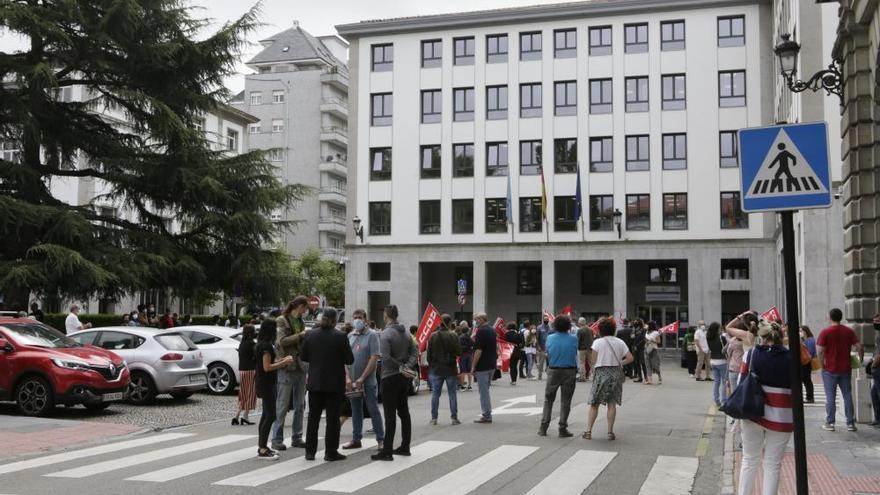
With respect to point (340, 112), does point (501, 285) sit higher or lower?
lower

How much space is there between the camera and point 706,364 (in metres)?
28.7

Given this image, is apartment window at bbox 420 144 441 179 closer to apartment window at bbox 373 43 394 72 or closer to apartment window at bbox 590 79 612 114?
apartment window at bbox 373 43 394 72

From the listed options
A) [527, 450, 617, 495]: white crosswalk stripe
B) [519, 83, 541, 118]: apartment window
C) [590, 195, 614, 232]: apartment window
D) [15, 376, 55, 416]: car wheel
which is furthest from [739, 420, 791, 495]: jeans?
[519, 83, 541, 118]: apartment window

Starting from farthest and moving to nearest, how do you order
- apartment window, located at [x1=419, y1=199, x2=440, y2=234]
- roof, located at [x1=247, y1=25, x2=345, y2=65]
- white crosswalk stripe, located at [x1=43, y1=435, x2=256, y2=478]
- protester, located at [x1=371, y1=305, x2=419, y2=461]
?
roof, located at [x1=247, y1=25, x2=345, y2=65] → apartment window, located at [x1=419, y1=199, x2=440, y2=234] → protester, located at [x1=371, y1=305, x2=419, y2=461] → white crosswalk stripe, located at [x1=43, y1=435, x2=256, y2=478]

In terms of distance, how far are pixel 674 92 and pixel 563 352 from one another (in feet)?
119

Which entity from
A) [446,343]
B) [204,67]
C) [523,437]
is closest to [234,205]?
[204,67]

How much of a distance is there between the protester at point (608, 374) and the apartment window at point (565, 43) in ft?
123

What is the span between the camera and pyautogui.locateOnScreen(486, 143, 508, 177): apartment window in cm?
4897

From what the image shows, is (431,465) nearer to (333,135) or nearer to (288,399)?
(288,399)

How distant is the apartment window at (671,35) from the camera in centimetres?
4684

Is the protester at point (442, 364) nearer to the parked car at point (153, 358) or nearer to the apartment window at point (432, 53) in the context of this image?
the parked car at point (153, 358)

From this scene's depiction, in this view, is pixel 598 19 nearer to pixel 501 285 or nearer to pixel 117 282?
pixel 501 285

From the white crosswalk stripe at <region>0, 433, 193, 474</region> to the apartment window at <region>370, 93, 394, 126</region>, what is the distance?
128ft

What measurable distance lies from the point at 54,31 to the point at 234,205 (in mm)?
7252
